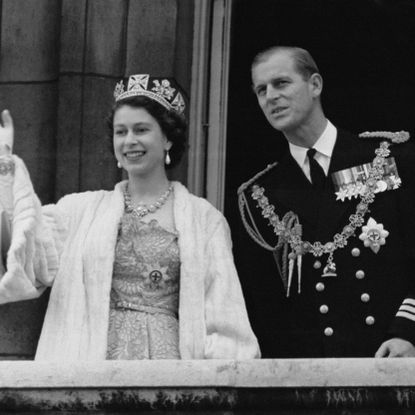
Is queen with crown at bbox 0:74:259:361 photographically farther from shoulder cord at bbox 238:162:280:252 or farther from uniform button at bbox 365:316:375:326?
uniform button at bbox 365:316:375:326

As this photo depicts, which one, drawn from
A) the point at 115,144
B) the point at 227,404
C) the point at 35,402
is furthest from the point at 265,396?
the point at 115,144

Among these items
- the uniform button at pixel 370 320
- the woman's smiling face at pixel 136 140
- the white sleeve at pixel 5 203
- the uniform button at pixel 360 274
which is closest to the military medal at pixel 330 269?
the uniform button at pixel 360 274

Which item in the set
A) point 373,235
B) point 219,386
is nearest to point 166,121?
point 373,235

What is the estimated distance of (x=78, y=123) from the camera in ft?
32.3

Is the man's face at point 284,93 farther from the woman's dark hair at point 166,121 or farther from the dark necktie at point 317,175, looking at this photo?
the woman's dark hair at point 166,121

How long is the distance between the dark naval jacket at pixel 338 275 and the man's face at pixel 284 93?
22 centimetres

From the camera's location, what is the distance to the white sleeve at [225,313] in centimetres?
848

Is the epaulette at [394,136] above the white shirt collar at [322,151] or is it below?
above

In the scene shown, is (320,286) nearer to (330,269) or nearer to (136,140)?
(330,269)

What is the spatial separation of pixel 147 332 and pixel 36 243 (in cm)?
60

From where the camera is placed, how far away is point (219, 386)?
7.76 m

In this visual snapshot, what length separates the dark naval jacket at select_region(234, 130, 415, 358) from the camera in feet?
28.4

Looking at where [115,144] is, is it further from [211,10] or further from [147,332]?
[211,10]

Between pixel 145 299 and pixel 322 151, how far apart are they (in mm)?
1101
